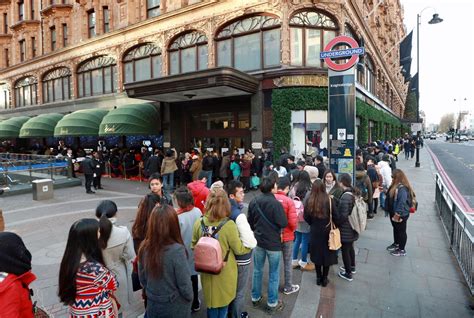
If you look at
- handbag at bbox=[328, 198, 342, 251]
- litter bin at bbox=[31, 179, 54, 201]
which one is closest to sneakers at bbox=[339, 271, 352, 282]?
handbag at bbox=[328, 198, 342, 251]

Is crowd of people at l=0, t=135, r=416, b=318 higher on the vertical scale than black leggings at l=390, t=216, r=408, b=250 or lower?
higher

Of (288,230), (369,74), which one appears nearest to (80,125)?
(288,230)

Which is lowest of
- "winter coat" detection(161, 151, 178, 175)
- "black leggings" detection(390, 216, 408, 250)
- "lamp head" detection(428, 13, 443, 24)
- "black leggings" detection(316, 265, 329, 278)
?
"black leggings" detection(316, 265, 329, 278)

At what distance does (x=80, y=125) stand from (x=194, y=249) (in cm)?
1908

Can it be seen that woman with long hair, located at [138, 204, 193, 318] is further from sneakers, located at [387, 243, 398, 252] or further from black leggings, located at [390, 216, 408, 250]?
sneakers, located at [387, 243, 398, 252]

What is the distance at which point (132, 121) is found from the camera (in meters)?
17.6

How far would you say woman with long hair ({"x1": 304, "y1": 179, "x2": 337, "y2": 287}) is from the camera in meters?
4.53

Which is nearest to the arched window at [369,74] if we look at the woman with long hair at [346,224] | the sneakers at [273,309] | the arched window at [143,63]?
the arched window at [143,63]

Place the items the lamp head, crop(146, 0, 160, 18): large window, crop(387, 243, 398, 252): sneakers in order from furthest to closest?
crop(146, 0, 160, 18): large window, the lamp head, crop(387, 243, 398, 252): sneakers

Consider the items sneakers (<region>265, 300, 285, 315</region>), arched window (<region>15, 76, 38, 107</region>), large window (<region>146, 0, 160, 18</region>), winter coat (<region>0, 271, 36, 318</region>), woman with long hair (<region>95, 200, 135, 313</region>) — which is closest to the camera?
winter coat (<region>0, 271, 36, 318</region>)

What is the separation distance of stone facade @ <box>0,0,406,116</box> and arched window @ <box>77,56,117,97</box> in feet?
1.72

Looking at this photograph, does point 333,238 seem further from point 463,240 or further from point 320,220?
point 463,240

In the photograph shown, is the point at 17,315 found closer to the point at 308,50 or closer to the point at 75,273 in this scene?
the point at 75,273

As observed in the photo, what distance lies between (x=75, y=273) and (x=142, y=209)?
4.73ft
